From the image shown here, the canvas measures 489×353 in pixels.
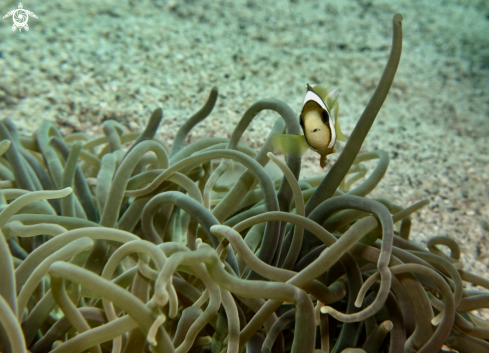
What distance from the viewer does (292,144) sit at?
0.59 meters

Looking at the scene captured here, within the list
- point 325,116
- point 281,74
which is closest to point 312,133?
point 325,116

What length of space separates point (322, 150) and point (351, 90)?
5.08 feet

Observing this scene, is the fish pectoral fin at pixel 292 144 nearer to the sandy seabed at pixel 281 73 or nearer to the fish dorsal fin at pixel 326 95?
the fish dorsal fin at pixel 326 95

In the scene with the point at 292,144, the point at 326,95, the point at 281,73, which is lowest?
the point at 292,144

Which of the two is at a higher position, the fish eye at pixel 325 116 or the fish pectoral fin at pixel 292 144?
the fish eye at pixel 325 116

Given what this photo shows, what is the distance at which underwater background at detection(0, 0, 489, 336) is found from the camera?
59.2 inches

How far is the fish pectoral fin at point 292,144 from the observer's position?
1.93ft

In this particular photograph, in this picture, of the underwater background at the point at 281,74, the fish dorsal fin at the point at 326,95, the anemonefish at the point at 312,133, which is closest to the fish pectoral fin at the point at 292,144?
the anemonefish at the point at 312,133

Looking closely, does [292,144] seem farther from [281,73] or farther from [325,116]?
[281,73]

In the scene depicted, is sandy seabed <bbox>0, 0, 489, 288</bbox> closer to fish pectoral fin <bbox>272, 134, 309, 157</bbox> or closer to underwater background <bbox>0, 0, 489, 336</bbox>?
underwater background <bbox>0, 0, 489, 336</bbox>

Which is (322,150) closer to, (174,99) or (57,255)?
(57,255)

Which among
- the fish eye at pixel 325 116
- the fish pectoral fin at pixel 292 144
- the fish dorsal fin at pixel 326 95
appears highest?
the fish dorsal fin at pixel 326 95

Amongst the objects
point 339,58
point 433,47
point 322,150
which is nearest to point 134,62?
point 339,58

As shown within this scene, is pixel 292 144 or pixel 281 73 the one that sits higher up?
pixel 281 73
